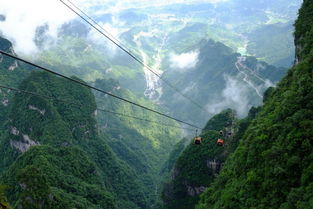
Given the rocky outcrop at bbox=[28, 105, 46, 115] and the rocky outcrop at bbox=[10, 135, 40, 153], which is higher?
the rocky outcrop at bbox=[28, 105, 46, 115]

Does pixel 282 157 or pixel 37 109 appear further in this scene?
pixel 37 109

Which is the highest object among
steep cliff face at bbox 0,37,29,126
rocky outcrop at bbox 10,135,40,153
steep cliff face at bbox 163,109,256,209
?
steep cliff face at bbox 0,37,29,126

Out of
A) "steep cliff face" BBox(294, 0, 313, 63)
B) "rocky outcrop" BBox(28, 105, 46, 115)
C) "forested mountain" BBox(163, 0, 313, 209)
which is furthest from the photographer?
"rocky outcrop" BBox(28, 105, 46, 115)

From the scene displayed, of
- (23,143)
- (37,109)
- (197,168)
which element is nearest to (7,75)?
(37,109)

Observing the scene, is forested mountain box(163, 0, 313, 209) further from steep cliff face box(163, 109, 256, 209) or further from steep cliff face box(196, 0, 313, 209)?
steep cliff face box(163, 109, 256, 209)

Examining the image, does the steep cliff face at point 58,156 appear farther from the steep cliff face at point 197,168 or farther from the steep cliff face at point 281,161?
the steep cliff face at point 281,161

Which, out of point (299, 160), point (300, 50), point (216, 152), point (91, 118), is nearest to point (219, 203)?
point (299, 160)

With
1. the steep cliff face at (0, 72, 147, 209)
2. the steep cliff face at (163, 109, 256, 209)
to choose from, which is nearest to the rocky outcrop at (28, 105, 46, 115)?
the steep cliff face at (0, 72, 147, 209)

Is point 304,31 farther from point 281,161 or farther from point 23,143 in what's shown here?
point 23,143
